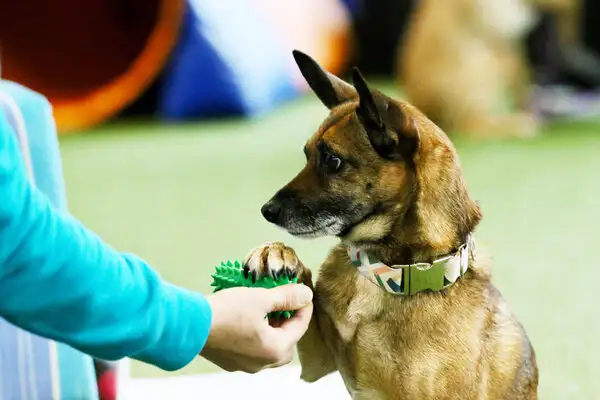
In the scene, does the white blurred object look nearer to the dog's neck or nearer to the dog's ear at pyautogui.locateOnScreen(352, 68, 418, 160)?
the dog's neck

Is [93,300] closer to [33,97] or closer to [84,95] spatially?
[33,97]

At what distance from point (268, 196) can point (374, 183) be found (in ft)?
6.62

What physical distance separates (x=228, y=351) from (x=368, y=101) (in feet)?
1.32

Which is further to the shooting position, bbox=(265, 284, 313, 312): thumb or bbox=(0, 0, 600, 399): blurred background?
bbox=(0, 0, 600, 399): blurred background

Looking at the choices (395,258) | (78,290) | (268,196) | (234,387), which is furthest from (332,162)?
(268,196)

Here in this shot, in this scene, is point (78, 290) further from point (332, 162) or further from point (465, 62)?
point (465, 62)

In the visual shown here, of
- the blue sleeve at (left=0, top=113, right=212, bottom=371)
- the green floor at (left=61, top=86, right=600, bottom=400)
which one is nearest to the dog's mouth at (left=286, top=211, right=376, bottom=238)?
the blue sleeve at (left=0, top=113, right=212, bottom=371)

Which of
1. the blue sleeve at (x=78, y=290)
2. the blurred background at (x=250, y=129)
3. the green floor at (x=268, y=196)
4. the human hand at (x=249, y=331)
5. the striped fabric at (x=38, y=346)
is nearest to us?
the blue sleeve at (x=78, y=290)

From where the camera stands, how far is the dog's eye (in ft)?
4.16

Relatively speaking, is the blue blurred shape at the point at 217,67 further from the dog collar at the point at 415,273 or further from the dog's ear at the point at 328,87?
the dog collar at the point at 415,273

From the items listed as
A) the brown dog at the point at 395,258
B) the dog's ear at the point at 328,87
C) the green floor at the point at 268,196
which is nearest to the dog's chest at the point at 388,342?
the brown dog at the point at 395,258

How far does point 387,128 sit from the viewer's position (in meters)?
1.21

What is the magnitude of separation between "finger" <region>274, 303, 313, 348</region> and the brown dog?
8 centimetres

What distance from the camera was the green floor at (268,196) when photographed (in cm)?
213
